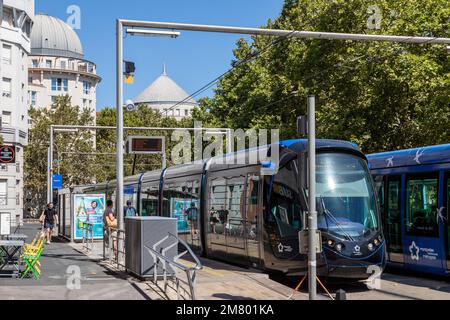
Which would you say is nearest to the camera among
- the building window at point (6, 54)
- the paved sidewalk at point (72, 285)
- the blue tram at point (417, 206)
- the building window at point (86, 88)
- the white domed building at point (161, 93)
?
the paved sidewalk at point (72, 285)

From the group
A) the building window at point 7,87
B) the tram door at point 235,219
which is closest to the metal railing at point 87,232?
the tram door at point 235,219

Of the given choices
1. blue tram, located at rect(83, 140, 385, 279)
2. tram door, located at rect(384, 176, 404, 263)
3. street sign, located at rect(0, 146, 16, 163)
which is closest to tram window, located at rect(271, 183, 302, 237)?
blue tram, located at rect(83, 140, 385, 279)

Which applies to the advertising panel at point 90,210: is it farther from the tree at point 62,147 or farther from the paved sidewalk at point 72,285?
the tree at point 62,147

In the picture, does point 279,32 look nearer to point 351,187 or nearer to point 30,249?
point 351,187

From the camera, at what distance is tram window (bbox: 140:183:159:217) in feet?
81.3

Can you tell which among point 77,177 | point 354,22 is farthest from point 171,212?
point 77,177

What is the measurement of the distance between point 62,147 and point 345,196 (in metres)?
57.8

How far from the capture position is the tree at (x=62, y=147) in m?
68.5

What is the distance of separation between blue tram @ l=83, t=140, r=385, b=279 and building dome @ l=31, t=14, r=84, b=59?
93754 millimetres

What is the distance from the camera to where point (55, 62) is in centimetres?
10600

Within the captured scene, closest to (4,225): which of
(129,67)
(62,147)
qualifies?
(129,67)

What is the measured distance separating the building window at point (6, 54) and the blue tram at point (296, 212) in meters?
43.8

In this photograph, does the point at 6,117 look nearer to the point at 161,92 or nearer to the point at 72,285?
the point at 72,285

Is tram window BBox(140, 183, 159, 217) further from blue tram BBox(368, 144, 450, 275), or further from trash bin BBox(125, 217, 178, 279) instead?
trash bin BBox(125, 217, 178, 279)
